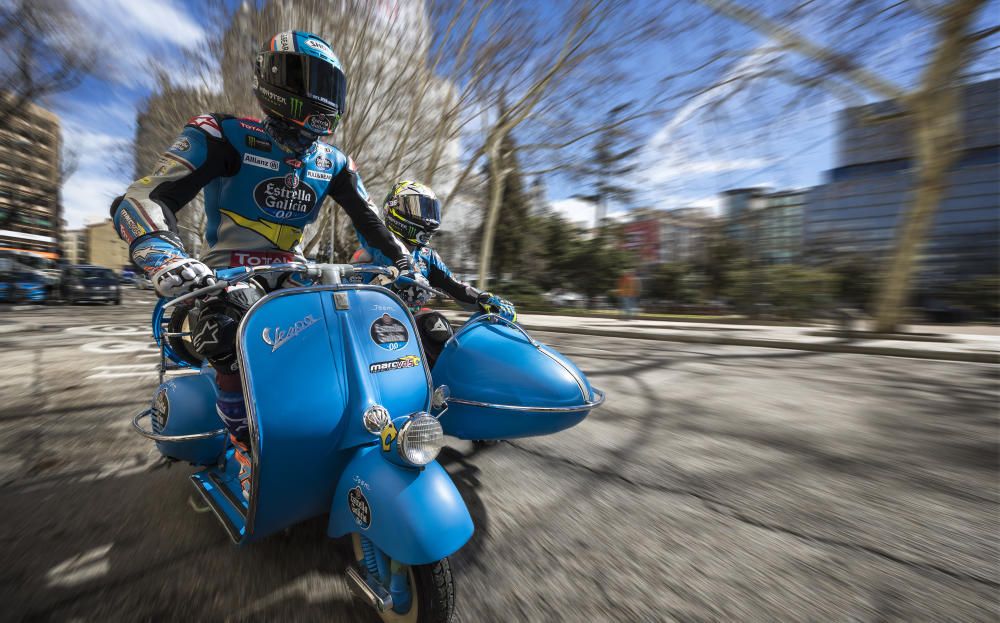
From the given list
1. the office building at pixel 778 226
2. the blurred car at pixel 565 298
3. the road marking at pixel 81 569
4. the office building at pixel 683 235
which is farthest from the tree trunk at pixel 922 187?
the blurred car at pixel 565 298

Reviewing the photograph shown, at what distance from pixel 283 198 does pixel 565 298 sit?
21.8 m

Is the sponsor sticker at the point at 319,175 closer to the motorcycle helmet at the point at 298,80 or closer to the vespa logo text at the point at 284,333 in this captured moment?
the motorcycle helmet at the point at 298,80

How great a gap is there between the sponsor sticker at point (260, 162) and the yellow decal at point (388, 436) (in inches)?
63.5

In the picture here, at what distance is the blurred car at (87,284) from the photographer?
20.1 meters

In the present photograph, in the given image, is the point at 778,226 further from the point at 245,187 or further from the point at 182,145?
the point at 182,145

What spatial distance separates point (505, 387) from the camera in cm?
278

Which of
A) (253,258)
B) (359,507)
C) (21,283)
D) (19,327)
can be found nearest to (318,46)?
(253,258)

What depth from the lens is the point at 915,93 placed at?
929 cm

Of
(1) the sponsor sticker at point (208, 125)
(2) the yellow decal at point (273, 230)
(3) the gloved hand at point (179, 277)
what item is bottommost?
(3) the gloved hand at point (179, 277)

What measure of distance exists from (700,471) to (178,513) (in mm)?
3030

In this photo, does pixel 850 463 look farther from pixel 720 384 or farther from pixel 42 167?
pixel 42 167

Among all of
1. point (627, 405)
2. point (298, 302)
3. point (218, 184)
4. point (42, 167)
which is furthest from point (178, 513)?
point (42, 167)

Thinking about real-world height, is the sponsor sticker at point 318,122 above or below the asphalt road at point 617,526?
above

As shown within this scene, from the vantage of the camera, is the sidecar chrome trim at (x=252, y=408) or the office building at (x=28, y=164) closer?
the sidecar chrome trim at (x=252, y=408)
